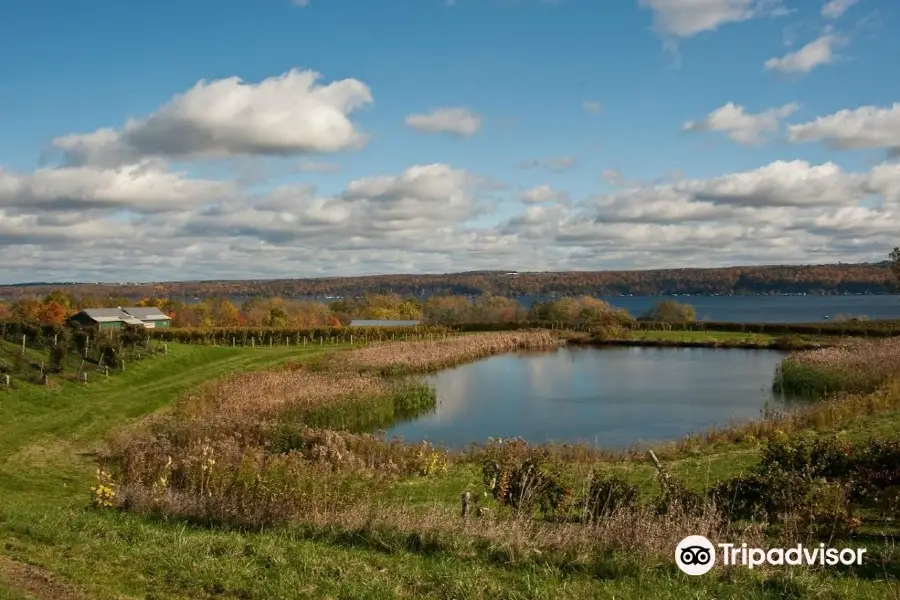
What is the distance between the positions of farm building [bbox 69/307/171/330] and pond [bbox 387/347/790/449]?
2840 centimetres

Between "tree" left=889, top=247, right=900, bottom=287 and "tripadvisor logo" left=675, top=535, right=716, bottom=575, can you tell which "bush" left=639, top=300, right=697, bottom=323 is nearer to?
"tree" left=889, top=247, right=900, bottom=287

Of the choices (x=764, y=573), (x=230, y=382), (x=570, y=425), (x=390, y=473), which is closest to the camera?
(x=764, y=573)

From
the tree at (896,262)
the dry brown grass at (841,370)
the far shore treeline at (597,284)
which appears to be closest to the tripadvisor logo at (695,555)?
the dry brown grass at (841,370)

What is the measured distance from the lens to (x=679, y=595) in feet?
17.4

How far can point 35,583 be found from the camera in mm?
5668

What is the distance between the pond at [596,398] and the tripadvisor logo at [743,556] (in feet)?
39.9

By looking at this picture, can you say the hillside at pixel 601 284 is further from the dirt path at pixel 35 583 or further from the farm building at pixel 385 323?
the dirt path at pixel 35 583

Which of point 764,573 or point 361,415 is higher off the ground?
point 764,573

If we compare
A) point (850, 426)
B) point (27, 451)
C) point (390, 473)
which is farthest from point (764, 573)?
point (27, 451)

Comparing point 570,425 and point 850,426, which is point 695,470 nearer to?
point 850,426

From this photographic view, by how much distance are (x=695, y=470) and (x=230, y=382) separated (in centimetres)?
1890

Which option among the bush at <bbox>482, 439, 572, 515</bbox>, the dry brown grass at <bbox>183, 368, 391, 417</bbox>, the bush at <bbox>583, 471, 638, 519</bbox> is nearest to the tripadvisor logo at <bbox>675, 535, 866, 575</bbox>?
the bush at <bbox>583, 471, 638, 519</bbox>

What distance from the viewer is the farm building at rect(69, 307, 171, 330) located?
53.4 m

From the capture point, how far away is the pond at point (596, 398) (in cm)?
2175
